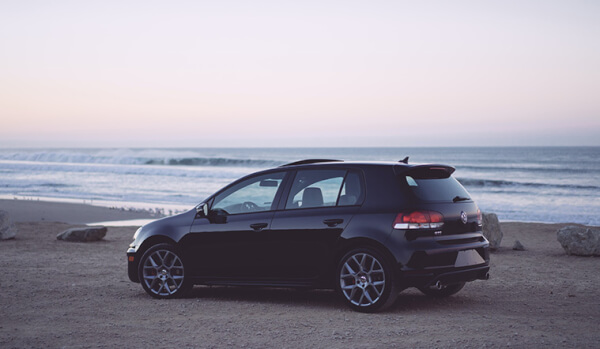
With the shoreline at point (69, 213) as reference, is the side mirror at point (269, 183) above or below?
above

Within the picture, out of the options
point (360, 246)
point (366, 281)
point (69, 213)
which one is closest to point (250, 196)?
point (360, 246)

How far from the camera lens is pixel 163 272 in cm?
875

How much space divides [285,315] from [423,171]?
7.17 feet

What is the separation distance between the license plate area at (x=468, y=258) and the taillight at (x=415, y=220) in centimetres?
46

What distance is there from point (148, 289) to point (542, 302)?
484 centimetres

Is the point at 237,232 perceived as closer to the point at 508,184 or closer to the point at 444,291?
the point at 444,291

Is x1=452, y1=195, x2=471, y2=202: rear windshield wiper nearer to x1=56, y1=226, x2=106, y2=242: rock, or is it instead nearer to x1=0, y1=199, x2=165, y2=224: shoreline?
x1=56, y1=226, x2=106, y2=242: rock

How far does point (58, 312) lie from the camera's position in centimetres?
768

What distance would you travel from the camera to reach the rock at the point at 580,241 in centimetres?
1262

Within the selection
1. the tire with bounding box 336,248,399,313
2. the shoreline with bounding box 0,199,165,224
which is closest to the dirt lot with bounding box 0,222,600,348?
the tire with bounding box 336,248,399,313

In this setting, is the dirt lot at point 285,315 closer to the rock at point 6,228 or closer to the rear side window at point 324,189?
the rear side window at point 324,189

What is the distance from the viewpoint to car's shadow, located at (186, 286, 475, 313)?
7988 millimetres

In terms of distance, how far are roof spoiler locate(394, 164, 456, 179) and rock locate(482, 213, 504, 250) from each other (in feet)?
19.8

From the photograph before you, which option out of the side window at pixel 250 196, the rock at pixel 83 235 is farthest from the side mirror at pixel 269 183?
the rock at pixel 83 235
